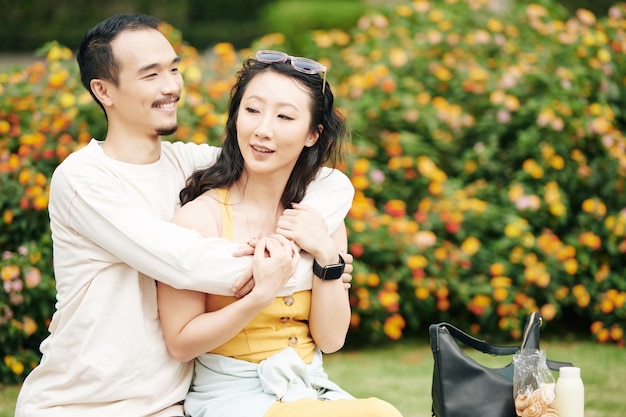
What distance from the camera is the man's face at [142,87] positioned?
8.73 ft

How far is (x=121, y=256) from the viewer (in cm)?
245

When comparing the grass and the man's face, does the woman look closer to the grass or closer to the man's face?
the man's face

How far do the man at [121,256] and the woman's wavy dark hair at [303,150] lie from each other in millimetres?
150

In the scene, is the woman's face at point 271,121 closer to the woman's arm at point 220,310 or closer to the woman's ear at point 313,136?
the woman's ear at point 313,136

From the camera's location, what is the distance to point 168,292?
8.31 ft

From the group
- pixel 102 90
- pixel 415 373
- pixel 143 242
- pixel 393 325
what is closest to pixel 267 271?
pixel 143 242

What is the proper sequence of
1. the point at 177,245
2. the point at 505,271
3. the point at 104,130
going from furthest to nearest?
the point at 505,271 < the point at 104,130 < the point at 177,245

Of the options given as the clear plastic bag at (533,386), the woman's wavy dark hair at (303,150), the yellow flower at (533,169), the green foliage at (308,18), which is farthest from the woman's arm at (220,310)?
the green foliage at (308,18)

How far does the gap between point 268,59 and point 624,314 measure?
3.33m

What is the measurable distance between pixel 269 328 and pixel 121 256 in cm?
52

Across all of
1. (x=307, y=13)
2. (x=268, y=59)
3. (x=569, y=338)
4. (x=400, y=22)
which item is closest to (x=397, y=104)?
(x=400, y=22)

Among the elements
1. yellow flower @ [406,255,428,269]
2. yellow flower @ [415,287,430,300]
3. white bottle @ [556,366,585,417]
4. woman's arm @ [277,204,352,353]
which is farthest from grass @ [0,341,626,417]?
white bottle @ [556,366,585,417]

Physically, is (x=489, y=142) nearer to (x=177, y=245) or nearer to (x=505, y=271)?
(x=505, y=271)

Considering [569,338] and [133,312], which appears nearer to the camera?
[133,312]
